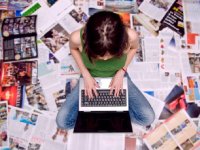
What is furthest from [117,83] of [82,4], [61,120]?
[82,4]

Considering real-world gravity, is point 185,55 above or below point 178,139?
above

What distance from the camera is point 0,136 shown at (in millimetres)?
1330

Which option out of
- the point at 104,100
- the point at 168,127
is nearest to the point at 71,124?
the point at 104,100

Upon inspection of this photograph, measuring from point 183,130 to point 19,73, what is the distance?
0.81m

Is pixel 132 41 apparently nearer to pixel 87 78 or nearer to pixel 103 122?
pixel 87 78

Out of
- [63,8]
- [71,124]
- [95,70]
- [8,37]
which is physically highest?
[63,8]

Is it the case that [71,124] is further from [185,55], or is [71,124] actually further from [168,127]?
[185,55]

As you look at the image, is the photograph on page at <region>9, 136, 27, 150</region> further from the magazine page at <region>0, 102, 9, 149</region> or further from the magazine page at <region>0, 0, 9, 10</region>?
the magazine page at <region>0, 0, 9, 10</region>

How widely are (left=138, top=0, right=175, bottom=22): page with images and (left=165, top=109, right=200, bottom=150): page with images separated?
494mm

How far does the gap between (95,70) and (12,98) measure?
0.46 m

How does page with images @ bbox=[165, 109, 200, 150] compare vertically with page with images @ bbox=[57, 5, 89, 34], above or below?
below

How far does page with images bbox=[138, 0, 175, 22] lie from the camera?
147 centimetres

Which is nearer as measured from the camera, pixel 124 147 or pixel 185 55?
pixel 124 147

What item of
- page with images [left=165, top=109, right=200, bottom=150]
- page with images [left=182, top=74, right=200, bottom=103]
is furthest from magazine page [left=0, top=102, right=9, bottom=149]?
page with images [left=182, top=74, right=200, bottom=103]
